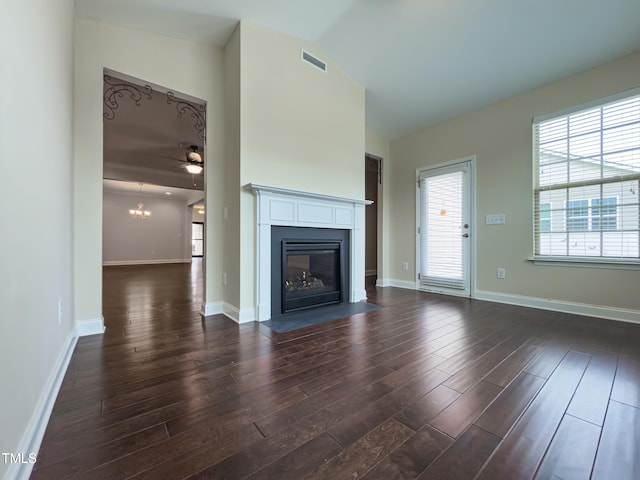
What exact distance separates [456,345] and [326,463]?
5.12 ft

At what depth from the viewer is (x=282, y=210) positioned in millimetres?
2953

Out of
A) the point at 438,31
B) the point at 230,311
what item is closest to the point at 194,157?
the point at 230,311

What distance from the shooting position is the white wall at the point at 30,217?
2.86 feet

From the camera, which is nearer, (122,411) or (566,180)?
(122,411)

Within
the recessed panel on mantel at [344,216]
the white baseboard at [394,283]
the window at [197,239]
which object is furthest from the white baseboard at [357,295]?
the window at [197,239]

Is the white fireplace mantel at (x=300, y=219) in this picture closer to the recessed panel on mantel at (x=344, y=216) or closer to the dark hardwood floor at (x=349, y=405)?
the recessed panel on mantel at (x=344, y=216)

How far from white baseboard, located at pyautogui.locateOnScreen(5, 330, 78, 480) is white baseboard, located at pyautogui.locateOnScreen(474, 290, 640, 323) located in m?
4.37

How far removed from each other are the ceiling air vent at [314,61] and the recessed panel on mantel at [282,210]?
1.81 meters

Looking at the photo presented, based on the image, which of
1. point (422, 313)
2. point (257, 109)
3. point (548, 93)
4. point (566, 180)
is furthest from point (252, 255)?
point (548, 93)

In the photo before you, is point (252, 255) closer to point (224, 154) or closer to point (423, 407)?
point (224, 154)

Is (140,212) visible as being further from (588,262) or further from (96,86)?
(588,262)

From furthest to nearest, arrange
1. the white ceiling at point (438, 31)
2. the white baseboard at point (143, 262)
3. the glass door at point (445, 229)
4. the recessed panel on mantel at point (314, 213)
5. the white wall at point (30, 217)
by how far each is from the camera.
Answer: the white baseboard at point (143, 262), the glass door at point (445, 229), the recessed panel on mantel at point (314, 213), the white ceiling at point (438, 31), the white wall at point (30, 217)

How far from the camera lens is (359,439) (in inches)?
43.6

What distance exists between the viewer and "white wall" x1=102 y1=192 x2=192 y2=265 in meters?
9.23
